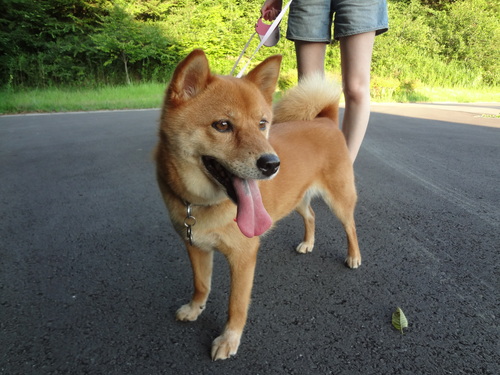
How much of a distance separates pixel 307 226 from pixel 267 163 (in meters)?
1.13

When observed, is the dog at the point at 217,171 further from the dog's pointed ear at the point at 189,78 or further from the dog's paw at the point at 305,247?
the dog's paw at the point at 305,247

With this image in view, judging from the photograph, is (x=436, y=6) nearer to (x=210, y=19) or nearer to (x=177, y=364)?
(x=210, y=19)

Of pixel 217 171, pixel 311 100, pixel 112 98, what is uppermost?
pixel 311 100

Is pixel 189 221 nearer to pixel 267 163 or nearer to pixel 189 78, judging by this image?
pixel 267 163

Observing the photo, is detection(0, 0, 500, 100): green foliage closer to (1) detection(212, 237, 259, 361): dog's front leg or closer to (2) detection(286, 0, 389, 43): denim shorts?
(2) detection(286, 0, 389, 43): denim shorts

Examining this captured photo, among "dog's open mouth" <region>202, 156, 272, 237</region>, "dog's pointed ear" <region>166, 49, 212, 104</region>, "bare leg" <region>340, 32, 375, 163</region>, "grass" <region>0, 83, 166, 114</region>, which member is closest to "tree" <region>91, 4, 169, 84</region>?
"grass" <region>0, 83, 166, 114</region>

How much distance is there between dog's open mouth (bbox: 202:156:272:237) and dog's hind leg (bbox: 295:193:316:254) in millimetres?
857

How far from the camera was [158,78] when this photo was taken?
15906 mm

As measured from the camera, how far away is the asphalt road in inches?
59.7

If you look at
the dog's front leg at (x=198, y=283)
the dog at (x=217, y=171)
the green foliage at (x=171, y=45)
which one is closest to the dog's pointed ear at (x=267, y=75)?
the dog at (x=217, y=171)

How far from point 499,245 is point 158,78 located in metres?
15.6

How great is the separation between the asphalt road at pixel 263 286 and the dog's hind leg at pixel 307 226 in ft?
0.23

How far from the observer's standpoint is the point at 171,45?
16.2 m

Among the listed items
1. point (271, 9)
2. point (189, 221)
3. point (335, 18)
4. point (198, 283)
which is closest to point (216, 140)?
point (189, 221)
